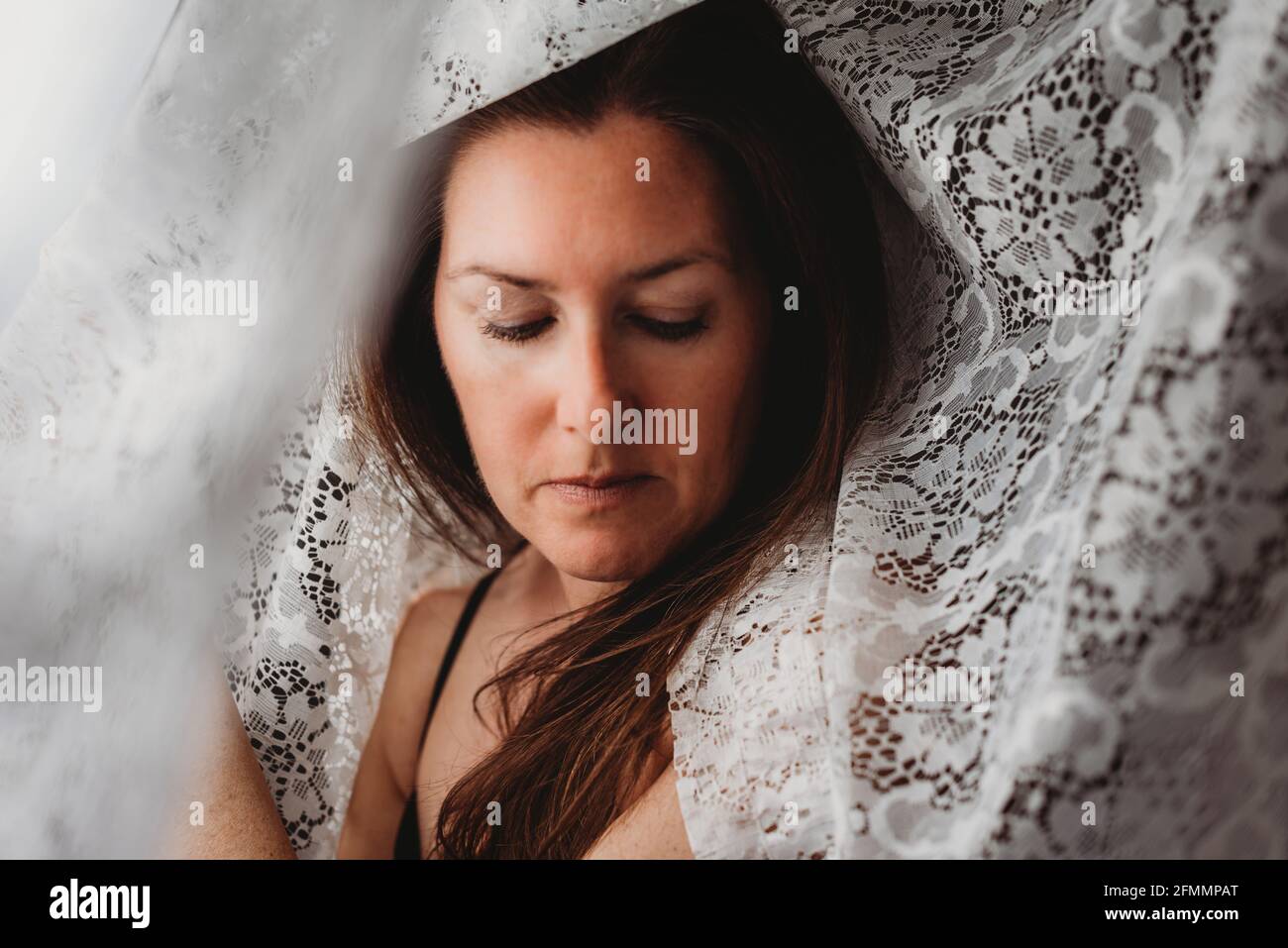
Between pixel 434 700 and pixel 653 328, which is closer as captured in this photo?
pixel 653 328

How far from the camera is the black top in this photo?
0.90 metres

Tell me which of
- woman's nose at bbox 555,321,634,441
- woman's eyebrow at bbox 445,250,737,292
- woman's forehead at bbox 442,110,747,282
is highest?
woman's forehead at bbox 442,110,747,282

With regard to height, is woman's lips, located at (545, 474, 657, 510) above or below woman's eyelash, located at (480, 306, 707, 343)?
below

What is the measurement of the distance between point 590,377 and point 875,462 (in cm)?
22

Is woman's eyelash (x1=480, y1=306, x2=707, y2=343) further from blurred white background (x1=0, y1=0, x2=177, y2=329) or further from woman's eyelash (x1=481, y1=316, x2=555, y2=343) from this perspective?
blurred white background (x1=0, y1=0, x2=177, y2=329)

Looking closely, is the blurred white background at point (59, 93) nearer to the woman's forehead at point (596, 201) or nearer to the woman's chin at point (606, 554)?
the woman's forehead at point (596, 201)

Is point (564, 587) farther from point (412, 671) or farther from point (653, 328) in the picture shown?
point (653, 328)

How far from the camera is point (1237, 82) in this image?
1.75 ft

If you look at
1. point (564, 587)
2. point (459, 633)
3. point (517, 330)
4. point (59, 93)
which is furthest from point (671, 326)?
point (59, 93)

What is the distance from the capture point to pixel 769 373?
0.79m

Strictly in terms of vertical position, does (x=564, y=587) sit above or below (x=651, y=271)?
below

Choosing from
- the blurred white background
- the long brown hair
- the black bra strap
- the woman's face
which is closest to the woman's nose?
the woman's face

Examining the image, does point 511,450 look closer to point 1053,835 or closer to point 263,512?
point 263,512
